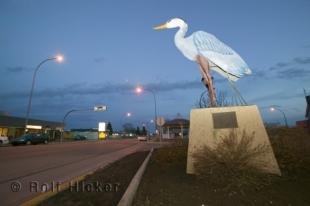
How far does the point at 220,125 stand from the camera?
7.73m

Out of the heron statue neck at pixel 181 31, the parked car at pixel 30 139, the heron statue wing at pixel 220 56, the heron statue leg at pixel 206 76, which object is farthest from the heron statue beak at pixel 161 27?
the parked car at pixel 30 139

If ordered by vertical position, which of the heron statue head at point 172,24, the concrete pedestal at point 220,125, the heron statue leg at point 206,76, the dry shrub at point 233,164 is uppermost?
the heron statue head at point 172,24

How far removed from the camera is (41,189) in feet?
24.9

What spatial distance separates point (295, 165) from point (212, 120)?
2412mm

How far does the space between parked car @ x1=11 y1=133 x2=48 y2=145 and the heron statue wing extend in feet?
105

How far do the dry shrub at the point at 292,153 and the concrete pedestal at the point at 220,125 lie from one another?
99 centimetres

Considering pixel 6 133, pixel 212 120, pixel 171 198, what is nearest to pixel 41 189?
pixel 171 198

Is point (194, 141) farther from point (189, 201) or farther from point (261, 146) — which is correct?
point (189, 201)

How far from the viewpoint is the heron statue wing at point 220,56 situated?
8.75 metres

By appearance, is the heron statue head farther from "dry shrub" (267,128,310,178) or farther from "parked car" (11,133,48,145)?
"parked car" (11,133,48,145)

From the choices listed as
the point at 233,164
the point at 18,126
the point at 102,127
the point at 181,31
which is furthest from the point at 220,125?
the point at 102,127

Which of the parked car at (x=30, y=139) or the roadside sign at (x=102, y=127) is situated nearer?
the parked car at (x=30, y=139)

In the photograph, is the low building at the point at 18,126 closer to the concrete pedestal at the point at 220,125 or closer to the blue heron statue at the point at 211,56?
the blue heron statue at the point at 211,56

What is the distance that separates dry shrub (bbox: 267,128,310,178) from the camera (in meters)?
7.38
